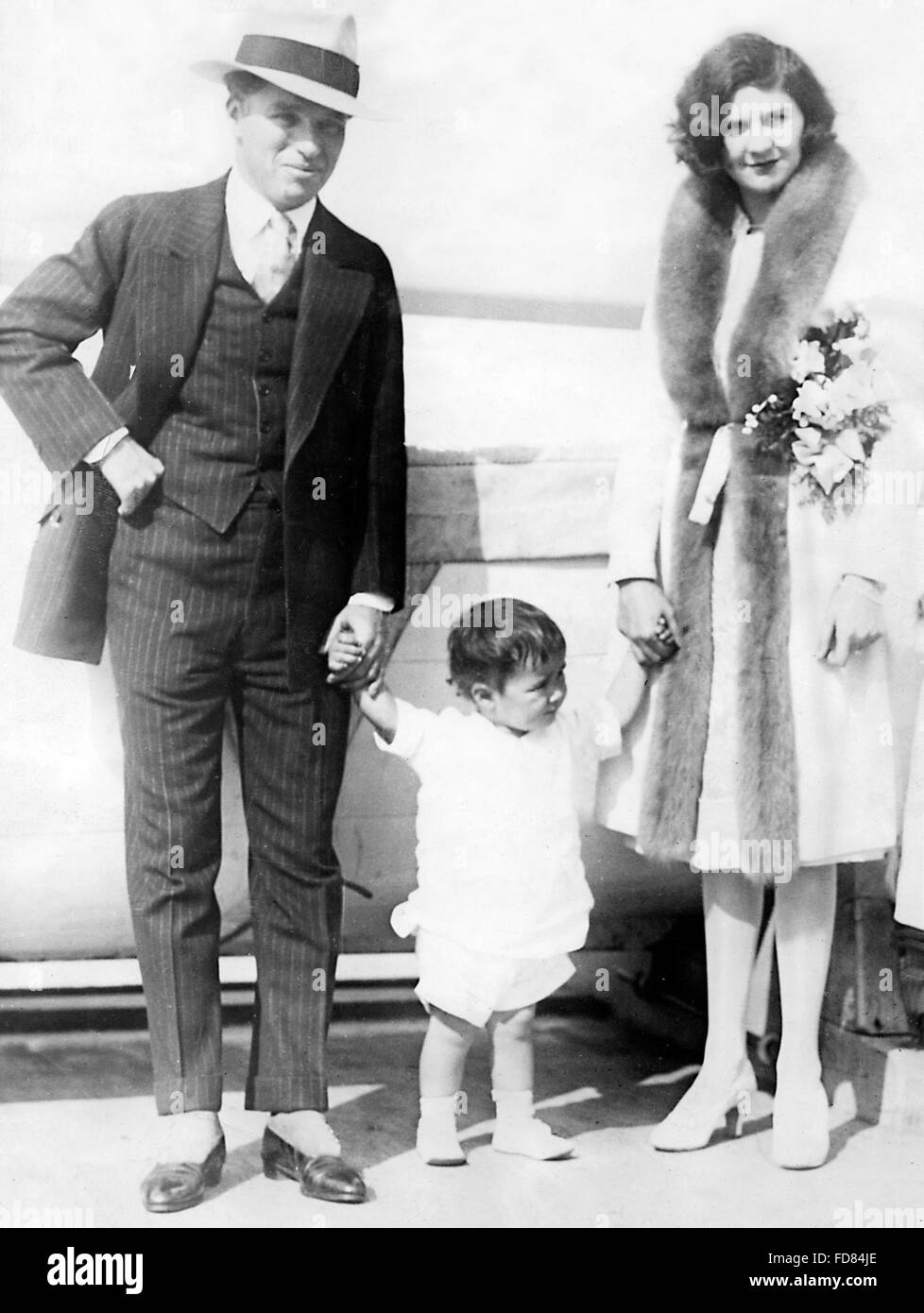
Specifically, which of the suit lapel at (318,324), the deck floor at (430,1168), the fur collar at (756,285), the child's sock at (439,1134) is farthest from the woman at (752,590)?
the suit lapel at (318,324)

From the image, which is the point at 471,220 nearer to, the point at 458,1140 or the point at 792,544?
the point at 792,544

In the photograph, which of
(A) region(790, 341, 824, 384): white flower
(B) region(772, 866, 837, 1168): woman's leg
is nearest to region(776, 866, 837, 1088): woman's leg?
(B) region(772, 866, 837, 1168): woman's leg

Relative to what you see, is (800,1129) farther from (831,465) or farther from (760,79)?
(760,79)

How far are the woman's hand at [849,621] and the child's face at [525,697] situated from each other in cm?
→ 50

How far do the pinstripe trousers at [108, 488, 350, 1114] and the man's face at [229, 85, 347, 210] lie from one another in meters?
0.55

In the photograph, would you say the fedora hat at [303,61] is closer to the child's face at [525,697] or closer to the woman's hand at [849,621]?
the child's face at [525,697]

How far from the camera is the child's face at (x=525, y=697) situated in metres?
3.05

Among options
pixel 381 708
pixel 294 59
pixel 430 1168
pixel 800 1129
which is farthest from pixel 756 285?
pixel 430 1168

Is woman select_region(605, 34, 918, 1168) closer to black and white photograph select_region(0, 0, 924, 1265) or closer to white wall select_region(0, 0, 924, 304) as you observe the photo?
black and white photograph select_region(0, 0, 924, 1265)

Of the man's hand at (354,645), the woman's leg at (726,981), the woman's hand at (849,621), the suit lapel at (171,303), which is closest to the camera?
the suit lapel at (171,303)

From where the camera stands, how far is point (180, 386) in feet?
9.64

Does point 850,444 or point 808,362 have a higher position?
point 808,362

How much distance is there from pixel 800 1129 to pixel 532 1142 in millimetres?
500

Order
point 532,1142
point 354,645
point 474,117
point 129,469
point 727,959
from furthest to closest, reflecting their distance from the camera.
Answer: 1. point 474,117
2. point 727,959
3. point 532,1142
4. point 354,645
5. point 129,469
